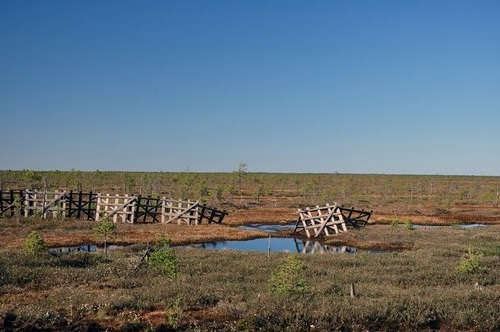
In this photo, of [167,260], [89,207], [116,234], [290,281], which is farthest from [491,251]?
[89,207]

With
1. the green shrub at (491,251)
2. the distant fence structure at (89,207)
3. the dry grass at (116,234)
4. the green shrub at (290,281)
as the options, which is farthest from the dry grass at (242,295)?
the distant fence structure at (89,207)

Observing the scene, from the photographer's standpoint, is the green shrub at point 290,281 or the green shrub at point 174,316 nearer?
the green shrub at point 174,316

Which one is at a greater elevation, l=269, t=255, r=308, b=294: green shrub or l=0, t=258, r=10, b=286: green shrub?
l=269, t=255, r=308, b=294: green shrub

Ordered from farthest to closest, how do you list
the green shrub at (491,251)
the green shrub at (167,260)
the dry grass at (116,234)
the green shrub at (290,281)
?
the dry grass at (116,234)
the green shrub at (491,251)
the green shrub at (167,260)
the green shrub at (290,281)

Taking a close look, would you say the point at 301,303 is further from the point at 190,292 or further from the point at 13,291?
the point at 13,291

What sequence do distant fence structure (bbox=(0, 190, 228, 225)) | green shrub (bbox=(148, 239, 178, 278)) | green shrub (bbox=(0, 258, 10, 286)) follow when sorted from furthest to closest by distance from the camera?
distant fence structure (bbox=(0, 190, 228, 225)), green shrub (bbox=(148, 239, 178, 278)), green shrub (bbox=(0, 258, 10, 286))

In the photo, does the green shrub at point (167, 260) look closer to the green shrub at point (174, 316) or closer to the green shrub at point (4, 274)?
the green shrub at point (174, 316)

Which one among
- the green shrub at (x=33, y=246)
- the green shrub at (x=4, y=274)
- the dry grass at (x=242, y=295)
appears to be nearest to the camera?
the dry grass at (x=242, y=295)

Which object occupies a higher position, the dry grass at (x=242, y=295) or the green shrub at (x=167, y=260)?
the green shrub at (x=167, y=260)

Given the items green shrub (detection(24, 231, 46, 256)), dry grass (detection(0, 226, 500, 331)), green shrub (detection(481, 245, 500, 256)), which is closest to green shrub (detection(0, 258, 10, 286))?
dry grass (detection(0, 226, 500, 331))

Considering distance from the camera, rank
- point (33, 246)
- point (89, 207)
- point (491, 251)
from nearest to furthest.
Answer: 1. point (33, 246)
2. point (491, 251)
3. point (89, 207)

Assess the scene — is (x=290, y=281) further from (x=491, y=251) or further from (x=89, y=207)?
(x=89, y=207)

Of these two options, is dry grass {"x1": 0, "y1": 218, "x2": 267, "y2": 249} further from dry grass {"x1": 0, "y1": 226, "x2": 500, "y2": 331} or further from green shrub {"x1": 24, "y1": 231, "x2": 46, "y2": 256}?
dry grass {"x1": 0, "y1": 226, "x2": 500, "y2": 331}

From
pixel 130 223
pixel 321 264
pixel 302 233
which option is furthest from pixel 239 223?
pixel 321 264
